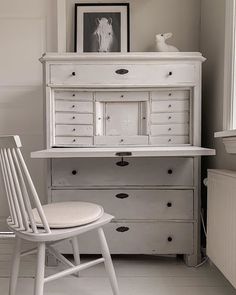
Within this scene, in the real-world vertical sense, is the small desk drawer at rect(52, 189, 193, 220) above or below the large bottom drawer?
above

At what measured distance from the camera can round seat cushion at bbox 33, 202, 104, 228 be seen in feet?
4.33

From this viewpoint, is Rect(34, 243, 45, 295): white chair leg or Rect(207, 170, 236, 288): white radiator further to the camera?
Rect(207, 170, 236, 288): white radiator

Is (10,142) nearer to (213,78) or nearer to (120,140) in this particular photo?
(120,140)

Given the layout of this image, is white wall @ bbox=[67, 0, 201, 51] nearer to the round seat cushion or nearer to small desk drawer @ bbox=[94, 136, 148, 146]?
small desk drawer @ bbox=[94, 136, 148, 146]

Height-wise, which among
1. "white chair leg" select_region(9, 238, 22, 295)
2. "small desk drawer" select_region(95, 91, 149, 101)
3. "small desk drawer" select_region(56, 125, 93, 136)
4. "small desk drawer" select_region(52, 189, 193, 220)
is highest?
"small desk drawer" select_region(95, 91, 149, 101)

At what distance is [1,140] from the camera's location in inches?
48.8

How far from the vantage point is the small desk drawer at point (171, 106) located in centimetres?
190

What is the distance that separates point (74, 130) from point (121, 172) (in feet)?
1.30

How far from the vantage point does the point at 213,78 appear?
2.03 meters

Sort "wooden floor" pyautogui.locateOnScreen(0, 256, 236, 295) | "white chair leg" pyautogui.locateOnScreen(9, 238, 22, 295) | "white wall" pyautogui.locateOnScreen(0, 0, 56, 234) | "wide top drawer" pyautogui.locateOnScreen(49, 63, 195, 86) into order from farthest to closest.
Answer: "white wall" pyautogui.locateOnScreen(0, 0, 56, 234)
"wide top drawer" pyautogui.locateOnScreen(49, 63, 195, 86)
"wooden floor" pyautogui.locateOnScreen(0, 256, 236, 295)
"white chair leg" pyautogui.locateOnScreen(9, 238, 22, 295)

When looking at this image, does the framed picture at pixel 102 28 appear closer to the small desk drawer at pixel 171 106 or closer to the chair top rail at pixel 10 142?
the small desk drawer at pixel 171 106

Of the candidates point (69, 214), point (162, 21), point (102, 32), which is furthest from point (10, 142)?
point (162, 21)

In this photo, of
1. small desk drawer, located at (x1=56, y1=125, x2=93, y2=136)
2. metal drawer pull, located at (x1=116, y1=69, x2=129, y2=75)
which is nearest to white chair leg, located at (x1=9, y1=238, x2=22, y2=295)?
small desk drawer, located at (x1=56, y1=125, x2=93, y2=136)

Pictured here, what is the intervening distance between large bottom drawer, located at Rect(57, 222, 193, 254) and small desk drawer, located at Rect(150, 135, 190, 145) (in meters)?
0.51
